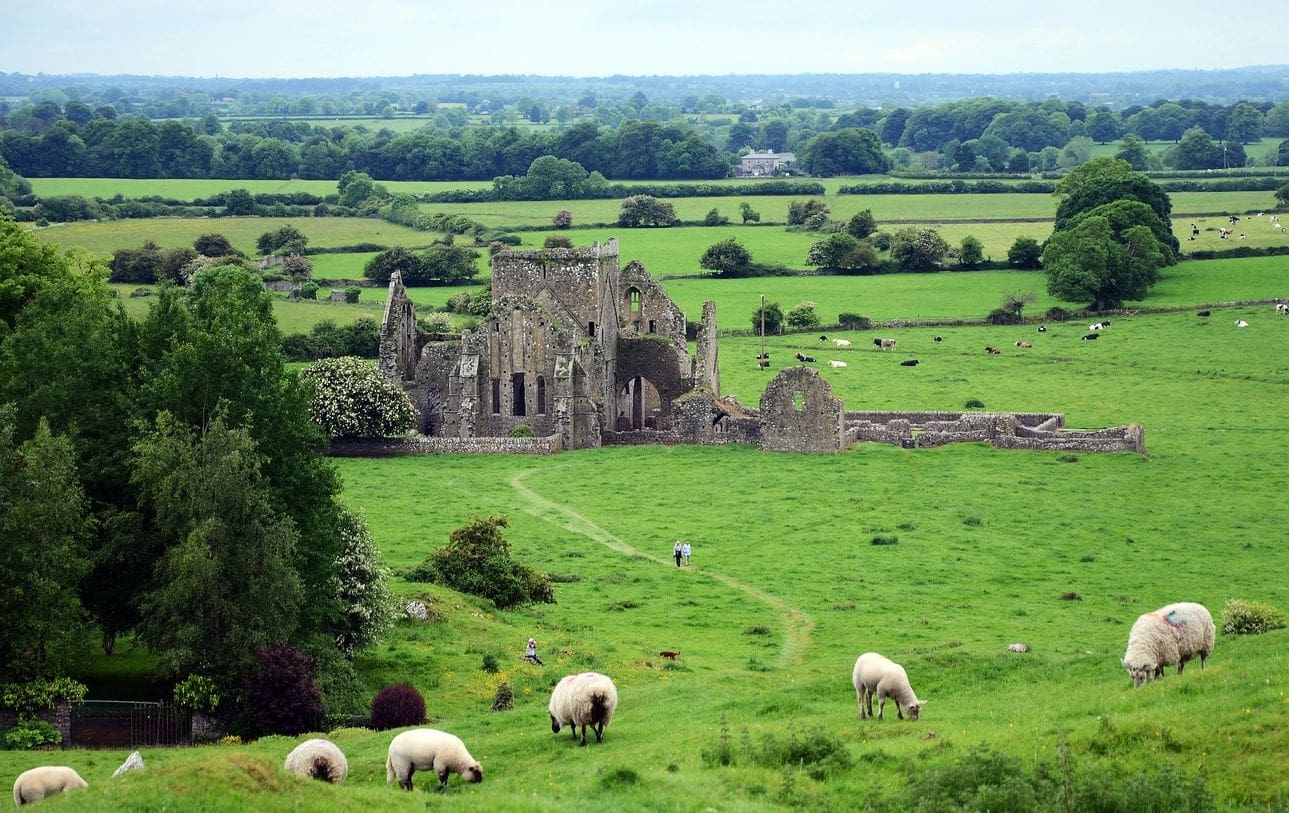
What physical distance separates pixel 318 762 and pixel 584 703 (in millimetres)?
4647

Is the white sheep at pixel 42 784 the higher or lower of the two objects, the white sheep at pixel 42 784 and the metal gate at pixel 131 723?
the higher

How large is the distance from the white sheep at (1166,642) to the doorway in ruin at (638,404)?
52.0m

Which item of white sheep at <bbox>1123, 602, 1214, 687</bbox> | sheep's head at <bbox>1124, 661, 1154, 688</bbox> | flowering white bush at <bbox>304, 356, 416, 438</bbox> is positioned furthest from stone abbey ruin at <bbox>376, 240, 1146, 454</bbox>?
sheep's head at <bbox>1124, 661, 1154, 688</bbox>

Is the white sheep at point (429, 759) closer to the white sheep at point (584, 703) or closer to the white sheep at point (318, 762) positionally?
the white sheep at point (318, 762)

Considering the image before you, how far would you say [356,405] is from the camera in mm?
75500

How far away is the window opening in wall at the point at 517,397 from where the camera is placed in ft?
258

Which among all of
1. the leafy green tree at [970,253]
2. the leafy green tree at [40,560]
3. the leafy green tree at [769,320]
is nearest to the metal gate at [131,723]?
the leafy green tree at [40,560]

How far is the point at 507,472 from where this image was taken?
70750 millimetres

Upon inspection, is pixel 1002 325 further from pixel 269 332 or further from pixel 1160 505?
pixel 269 332

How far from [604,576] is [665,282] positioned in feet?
256

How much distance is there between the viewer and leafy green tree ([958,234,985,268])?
136 m

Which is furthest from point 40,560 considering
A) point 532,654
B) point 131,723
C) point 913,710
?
point 913,710

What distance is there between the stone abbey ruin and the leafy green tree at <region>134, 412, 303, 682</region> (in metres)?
36.8

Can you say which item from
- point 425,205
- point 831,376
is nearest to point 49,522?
point 831,376
